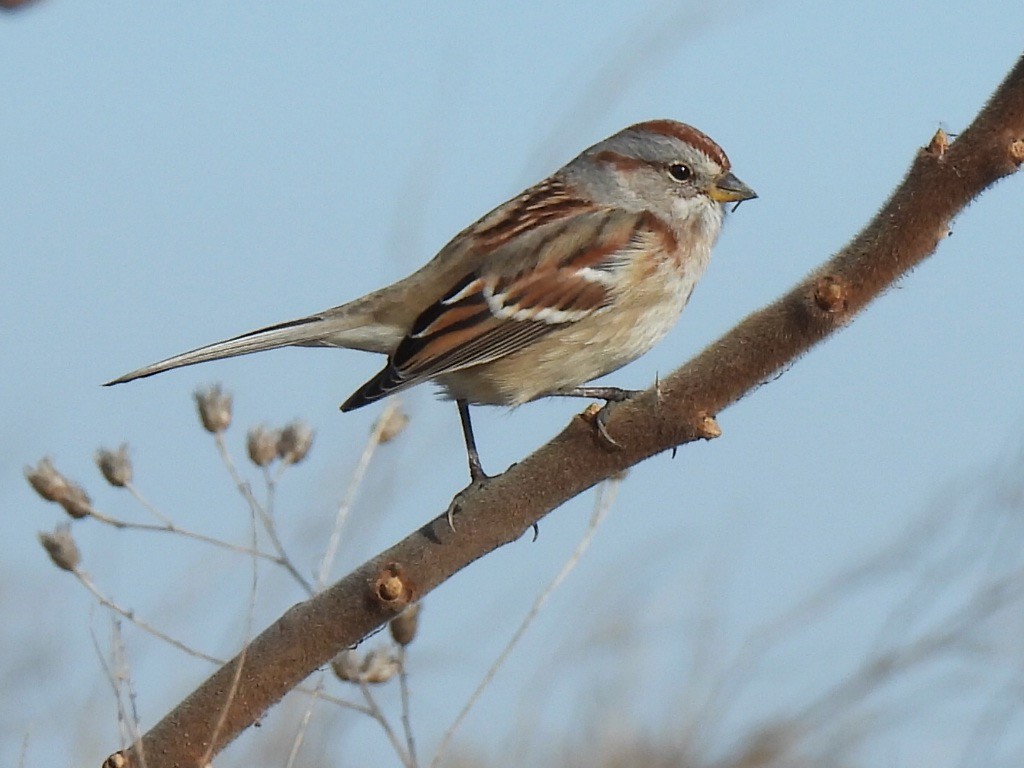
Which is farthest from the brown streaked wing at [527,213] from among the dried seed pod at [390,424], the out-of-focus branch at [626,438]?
the out-of-focus branch at [626,438]

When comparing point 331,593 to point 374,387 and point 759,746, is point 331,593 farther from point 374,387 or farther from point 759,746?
point 759,746

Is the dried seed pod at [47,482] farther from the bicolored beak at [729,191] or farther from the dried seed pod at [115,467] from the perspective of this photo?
the bicolored beak at [729,191]

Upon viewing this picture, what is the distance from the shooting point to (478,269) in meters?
3.38

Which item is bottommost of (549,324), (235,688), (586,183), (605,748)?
(235,688)

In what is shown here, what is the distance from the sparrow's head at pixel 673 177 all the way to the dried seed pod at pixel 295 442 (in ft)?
4.04

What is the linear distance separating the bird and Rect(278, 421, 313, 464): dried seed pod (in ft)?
0.77

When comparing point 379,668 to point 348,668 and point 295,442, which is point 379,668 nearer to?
point 348,668

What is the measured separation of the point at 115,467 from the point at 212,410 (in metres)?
0.22

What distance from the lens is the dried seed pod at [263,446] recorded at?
2.84 metres

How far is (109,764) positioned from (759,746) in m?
2.38

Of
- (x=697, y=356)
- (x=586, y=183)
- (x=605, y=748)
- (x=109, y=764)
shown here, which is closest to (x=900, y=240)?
(x=697, y=356)

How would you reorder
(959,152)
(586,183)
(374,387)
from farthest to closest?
(586,183), (374,387), (959,152)

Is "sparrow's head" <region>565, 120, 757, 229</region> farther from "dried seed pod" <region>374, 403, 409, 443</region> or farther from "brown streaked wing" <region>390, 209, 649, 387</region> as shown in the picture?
"dried seed pod" <region>374, 403, 409, 443</region>

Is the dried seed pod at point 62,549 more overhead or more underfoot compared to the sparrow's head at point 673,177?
→ more underfoot
